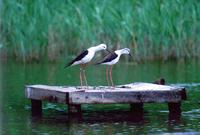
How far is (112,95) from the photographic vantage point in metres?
16.1

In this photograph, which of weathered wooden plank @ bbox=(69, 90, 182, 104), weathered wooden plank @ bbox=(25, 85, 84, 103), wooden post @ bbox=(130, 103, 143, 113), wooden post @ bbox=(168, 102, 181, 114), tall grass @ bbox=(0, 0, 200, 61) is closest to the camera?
weathered wooden plank @ bbox=(69, 90, 182, 104)

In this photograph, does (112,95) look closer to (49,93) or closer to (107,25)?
(49,93)

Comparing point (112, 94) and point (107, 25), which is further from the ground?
point (107, 25)

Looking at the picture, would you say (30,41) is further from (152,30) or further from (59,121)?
(59,121)

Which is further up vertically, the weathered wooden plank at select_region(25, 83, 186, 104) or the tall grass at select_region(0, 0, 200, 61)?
the tall grass at select_region(0, 0, 200, 61)

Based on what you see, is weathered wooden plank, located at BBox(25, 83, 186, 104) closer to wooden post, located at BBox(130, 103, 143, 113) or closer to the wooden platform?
the wooden platform

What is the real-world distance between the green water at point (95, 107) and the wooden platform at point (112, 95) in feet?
0.90

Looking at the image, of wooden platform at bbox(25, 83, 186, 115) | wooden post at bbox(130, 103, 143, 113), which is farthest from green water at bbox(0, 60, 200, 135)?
wooden platform at bbox(25, 83, 186, 115)

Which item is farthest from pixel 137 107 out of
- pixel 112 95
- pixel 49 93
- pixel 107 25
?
pixel 107 25

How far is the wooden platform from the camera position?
1597 cm

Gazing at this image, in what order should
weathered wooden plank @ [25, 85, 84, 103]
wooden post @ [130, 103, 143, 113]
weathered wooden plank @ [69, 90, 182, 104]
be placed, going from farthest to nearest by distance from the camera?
wooden post @ [130, 103, 143, 113]
weathered wooden plank @ [25, 85, 84, 103]
weathered wooden plank @ [69, 90, 182, 104]

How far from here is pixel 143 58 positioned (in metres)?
25.2

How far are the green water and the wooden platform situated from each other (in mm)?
274

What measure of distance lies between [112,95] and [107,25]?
870 centimetres
